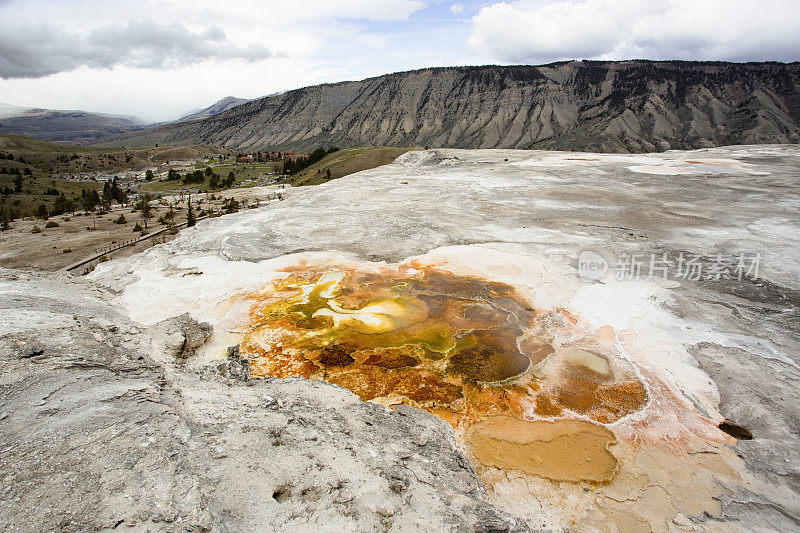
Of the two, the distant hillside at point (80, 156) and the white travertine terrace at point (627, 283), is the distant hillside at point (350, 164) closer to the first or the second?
the white travertine terrace at point (627, 283)

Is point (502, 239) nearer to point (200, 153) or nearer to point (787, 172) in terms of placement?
point (787, 172)

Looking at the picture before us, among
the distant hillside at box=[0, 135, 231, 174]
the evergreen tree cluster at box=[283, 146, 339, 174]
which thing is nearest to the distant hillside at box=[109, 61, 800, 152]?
the distant hillside at box=[0, 135, 231, 174]

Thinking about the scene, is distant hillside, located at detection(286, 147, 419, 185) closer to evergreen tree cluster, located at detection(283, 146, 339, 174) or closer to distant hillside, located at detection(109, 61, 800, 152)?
evergreen tree cluster, located at detection(283, 146, 339, 174)

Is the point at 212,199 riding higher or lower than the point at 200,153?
lower

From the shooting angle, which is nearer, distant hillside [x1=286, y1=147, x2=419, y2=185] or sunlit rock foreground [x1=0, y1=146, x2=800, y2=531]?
sunlit rock foreground [x1=0, y1=146, x2=800, y2=531]

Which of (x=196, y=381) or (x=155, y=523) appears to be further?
(x=196, y=381)

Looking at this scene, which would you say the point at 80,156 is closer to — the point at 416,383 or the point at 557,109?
the point at 416,383

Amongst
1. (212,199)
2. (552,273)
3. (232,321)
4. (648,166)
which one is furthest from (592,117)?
(232,321)
